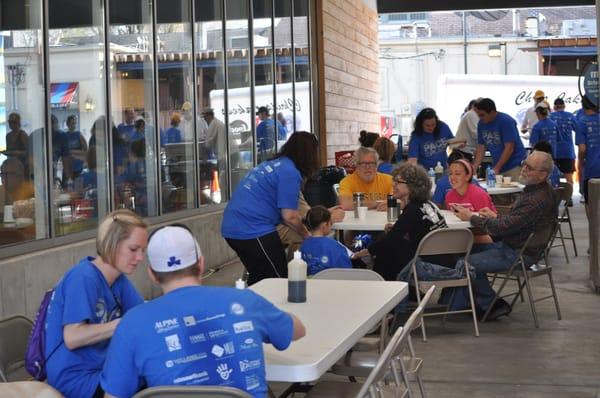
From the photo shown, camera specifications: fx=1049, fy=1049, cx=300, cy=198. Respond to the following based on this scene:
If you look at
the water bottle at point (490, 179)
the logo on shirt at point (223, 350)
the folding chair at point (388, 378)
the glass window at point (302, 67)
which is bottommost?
the folding chair at point (388, 378)

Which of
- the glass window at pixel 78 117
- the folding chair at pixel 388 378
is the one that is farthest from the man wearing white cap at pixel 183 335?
the glass window at pixel 78 117

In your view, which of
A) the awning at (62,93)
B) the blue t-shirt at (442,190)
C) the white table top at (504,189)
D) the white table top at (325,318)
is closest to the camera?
the white table top at (325,318)

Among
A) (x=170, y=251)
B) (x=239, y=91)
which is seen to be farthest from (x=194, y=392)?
(x=239, y=91)

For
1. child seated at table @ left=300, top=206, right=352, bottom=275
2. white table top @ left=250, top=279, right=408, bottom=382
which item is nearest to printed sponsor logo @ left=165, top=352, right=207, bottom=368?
white table top @ left=250, top=279, right=408, bottom=382

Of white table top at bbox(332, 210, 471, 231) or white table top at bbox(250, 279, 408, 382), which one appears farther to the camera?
white table top at bbox(332, 210, 471, 231)

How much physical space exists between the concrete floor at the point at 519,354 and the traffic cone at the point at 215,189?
4.04 metres

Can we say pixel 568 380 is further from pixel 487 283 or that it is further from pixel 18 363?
pixel 18 363

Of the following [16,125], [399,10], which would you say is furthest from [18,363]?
[399,10]

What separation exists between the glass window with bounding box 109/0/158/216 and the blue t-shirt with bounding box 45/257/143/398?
5.02m

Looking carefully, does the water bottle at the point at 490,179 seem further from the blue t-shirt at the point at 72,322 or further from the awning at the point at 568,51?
the awning at the point at 568,51

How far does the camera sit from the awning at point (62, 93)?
24.2 ft

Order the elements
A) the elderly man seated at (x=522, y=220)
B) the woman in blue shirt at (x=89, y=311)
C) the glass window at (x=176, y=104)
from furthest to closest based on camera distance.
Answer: the glass window at (x=176, y=104)
the elderly man seated at (x=522, y=220)
the woman in blue shirt at (x=89, y=311)

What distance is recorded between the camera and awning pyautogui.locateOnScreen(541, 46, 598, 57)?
107 feet

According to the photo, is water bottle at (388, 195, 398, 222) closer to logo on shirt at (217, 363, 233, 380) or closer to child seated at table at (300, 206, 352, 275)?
child seated at table at (300, 206, 352, 275)
